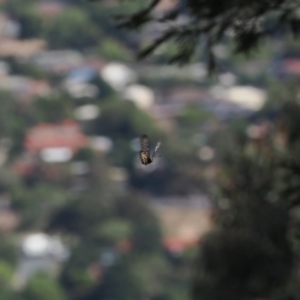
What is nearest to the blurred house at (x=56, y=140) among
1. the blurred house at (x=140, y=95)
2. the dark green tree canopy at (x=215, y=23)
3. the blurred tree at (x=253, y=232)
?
the blurred house at (x=140, y=95)

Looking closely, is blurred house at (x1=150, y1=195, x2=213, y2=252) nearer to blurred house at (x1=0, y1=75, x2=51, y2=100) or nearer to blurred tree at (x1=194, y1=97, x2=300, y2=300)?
blurred house at (x1=0, y1=75, x2=51, y2=100)

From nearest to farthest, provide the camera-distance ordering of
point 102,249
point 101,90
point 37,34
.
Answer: point 102,249
point 101,90
point 37,34

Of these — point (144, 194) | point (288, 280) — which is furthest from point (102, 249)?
point (288, 280)

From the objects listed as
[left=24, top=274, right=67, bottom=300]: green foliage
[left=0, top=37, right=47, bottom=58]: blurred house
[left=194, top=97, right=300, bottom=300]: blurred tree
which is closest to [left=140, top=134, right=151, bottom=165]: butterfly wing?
[left=194, top=97, right=300, bottom=300]: blurred tree

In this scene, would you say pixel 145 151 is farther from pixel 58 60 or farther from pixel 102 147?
pixel 58 60

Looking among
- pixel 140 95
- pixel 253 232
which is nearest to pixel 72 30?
pixel 140 95

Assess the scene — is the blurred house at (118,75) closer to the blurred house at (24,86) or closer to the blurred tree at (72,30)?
the blurred tree at (72,30)

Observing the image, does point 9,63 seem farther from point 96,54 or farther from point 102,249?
point 102,249
